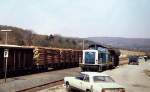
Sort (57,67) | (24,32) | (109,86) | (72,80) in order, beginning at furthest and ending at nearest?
(24,32), (57,67), (72,80), (109,86)

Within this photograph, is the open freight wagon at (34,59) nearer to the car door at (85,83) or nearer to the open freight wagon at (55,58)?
the open freight wagon at (55,58)

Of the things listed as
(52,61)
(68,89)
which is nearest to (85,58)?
(52,61)

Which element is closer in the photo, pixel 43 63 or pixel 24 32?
pixel 43 63

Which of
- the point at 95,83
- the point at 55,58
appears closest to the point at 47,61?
the point at 55,58

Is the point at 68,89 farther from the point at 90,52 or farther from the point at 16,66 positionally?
the point at 90,52

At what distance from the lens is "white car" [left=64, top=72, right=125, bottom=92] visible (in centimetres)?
1587

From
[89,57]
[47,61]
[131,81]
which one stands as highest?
[89,57]

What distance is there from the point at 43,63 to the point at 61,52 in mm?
7311

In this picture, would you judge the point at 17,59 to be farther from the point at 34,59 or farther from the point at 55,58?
the point at 55,58

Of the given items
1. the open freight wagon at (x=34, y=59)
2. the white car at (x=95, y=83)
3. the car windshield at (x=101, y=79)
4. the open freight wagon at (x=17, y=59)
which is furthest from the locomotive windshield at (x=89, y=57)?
the car windshield at (x=101, y=79)

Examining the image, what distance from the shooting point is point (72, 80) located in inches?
753

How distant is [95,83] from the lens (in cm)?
1655

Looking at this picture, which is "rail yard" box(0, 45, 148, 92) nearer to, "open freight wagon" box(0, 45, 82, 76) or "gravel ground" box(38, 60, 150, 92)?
"open freight wagon" box(0, 45, 82, 76)

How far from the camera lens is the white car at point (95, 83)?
15.9 m
